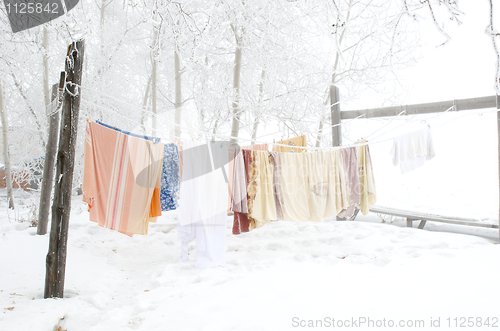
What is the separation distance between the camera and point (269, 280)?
2.62 metres

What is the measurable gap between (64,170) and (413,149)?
3.96 m

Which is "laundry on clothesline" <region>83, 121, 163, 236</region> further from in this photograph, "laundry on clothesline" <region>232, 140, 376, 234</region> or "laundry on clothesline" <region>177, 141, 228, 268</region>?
"laundry on clothesline" <region>232, 140, 376, 234</region>

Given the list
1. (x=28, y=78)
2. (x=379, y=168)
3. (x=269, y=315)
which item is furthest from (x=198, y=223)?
(x=379, y=168)

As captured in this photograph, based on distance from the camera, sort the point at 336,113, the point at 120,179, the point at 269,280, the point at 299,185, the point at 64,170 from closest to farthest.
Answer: the point at 64,170 → the point at 269,280 → the point at 120,179 → the point at 299,185 → the point at 336,113

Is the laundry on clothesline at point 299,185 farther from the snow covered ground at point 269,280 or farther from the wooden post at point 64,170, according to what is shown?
the wooden post at point 64,170

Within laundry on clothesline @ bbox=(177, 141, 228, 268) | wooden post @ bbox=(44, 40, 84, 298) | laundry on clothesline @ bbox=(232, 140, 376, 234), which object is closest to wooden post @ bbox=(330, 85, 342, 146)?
Answer: laundry on clothesline @ bbox=(232, 140, 376, 234)

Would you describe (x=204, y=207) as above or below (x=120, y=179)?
below

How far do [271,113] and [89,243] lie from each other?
11.5ft

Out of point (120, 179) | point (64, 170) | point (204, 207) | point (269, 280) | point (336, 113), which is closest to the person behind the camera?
point (64, 170)

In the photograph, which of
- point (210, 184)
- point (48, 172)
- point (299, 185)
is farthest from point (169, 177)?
point (48, 172)

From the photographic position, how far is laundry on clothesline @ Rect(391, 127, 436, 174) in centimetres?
377

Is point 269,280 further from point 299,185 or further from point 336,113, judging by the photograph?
point 336,113

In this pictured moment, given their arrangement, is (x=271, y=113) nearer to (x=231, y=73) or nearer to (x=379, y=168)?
(x=231, y=73)

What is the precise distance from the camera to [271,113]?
5.26 metres
